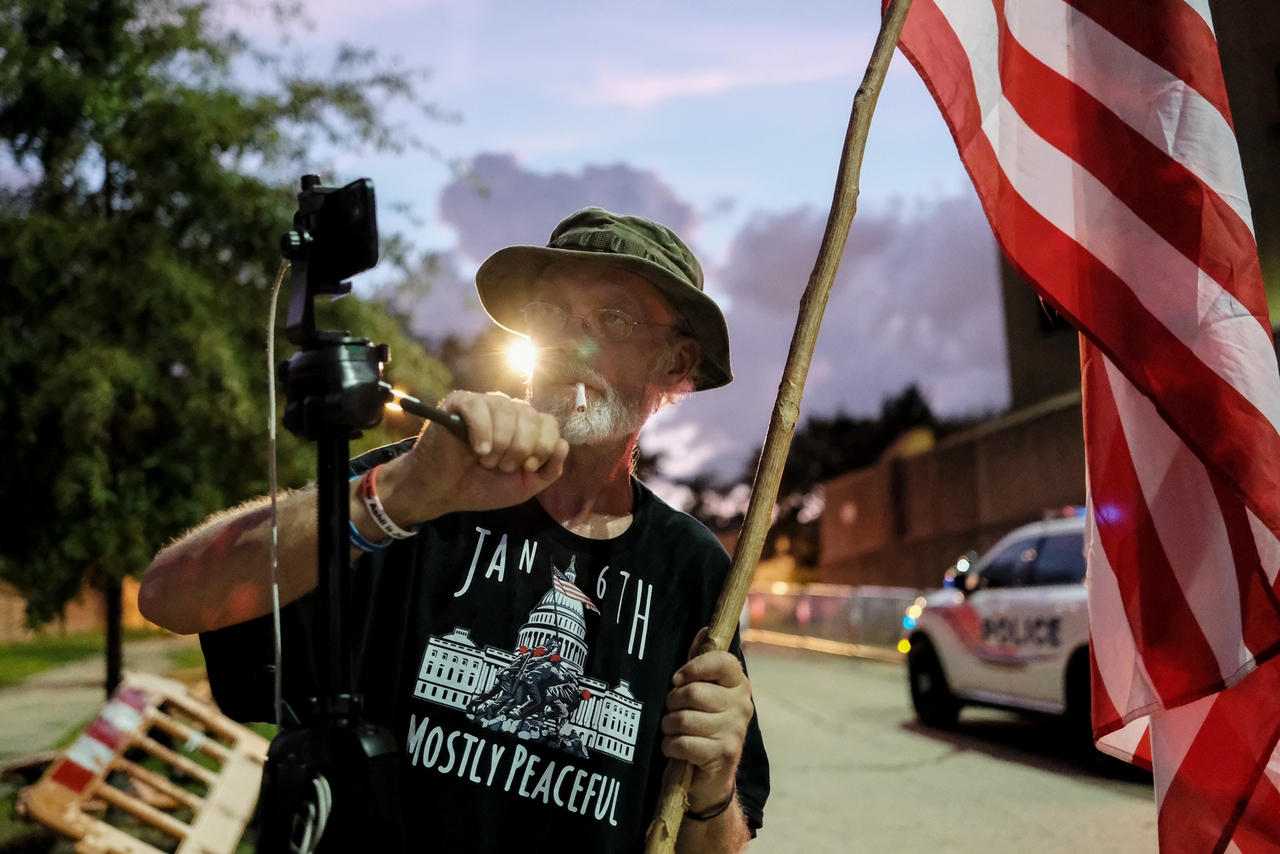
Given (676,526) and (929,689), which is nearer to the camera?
(676,526)

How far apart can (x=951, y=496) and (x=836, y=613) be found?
22.9 ft

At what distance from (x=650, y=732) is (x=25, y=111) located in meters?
6.10

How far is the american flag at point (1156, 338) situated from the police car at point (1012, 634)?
21.9ft

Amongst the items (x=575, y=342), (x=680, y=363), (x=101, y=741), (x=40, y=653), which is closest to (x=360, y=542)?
(x=575, y=342)

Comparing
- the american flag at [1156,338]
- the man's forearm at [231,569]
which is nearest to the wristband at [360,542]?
the man's forearm at [231,569]

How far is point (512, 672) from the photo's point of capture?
81.7 inches

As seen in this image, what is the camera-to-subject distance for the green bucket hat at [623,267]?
2340 mm

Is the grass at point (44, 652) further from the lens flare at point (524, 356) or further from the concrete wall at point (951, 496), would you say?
the concrete wall at point (951, 496)

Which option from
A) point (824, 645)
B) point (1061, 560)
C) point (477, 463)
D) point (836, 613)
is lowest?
point (824, 645)

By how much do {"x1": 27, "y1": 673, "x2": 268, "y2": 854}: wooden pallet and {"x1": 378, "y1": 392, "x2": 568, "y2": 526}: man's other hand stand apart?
3.73m

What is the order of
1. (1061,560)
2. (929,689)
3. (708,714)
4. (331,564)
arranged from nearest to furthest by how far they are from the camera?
→ (331,564)
(708,714)
(1061,560)
(929,689)

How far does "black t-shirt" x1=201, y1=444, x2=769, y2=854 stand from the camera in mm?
1954

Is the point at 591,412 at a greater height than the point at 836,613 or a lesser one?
greater

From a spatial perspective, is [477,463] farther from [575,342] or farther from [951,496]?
[951,496]
